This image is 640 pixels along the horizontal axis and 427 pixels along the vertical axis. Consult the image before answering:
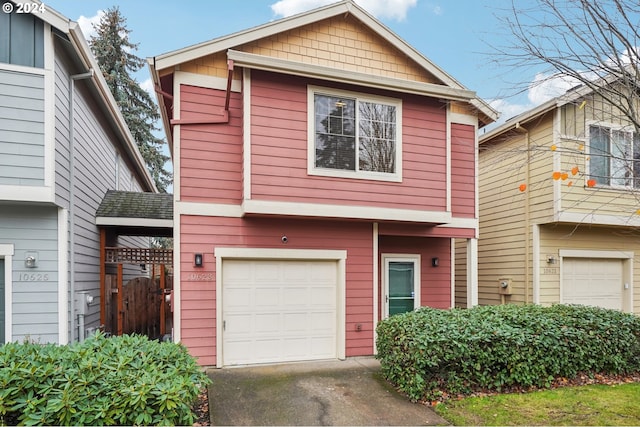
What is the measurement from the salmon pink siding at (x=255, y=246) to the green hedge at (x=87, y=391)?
8.00 ft

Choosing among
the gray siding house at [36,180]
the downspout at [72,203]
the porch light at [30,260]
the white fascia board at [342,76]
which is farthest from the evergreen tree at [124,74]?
the white fascia board at [342,76]

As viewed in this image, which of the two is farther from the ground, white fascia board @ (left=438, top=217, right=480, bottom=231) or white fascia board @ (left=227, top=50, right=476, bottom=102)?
white fascia board @ (left=227, top=50, right=476, bottom=102)

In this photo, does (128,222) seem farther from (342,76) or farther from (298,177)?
(342,76)

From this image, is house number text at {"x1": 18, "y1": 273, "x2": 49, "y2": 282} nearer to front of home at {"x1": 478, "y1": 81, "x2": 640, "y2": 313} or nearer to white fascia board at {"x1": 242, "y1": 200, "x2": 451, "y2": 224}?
white fascia board at {"x1": 242, "y1": 200, "x2": 451, "y2": 224}

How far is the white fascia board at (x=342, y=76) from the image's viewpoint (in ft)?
20.8

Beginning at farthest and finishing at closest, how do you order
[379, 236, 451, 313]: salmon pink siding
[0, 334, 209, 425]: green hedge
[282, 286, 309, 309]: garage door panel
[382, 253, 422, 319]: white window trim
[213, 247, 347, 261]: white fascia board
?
[379, 236, 451, 313]: salmon pink siding → [382, 253, 422, 319]: white window trim → [282, 286, 309, 309]: garage door panel → [213, 247, 347, 261]: white fascia board → [0, 334, 209, 425]: green hedge

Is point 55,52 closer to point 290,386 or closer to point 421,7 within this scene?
point 290,386

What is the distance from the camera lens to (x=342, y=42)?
766 centimetres

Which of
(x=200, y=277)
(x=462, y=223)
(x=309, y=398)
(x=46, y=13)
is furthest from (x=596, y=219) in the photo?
(x=46, y=13)

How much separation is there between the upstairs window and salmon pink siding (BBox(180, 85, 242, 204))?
2.11 m

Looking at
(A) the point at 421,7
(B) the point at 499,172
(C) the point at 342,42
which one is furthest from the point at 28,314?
(B) the point at 499,172

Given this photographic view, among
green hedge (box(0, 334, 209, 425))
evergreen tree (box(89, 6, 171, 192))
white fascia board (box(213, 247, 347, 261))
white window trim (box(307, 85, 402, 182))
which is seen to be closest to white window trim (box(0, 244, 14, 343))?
green hedge (box(0, 334, 209, 425))
